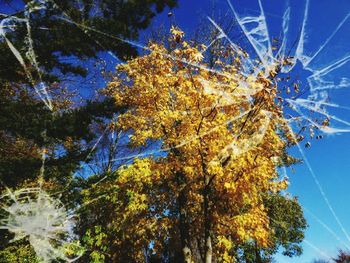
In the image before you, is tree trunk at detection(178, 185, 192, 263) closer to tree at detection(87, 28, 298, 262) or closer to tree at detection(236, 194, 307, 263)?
tree at detection(87, 28, 298, 262)

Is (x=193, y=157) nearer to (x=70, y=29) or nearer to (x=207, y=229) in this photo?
(x=207, y=229)

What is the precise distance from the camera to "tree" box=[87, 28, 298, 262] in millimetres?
9156

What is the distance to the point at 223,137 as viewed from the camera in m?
9.23

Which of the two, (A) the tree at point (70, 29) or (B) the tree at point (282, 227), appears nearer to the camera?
(A) the tree at point (70, 29)

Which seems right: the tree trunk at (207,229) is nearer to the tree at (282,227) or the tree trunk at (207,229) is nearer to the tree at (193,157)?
the tree at (193,157)

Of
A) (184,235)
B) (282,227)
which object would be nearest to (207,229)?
(184,235)

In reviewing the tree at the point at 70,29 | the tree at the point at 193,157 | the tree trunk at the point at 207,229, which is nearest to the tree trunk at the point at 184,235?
the tree at the point at 193,157

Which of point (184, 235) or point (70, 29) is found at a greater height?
point (70, 29)

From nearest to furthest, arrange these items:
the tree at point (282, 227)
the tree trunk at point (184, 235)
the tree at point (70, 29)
→ the tree at point (70, 29)
the tree trunk at point (184, 235)
the tree at point (282, 227)

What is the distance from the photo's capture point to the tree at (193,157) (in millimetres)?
9156

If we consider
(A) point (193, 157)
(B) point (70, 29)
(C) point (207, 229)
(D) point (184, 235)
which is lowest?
(C) point (207, 229)

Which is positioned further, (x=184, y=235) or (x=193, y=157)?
(x=184, y=235)

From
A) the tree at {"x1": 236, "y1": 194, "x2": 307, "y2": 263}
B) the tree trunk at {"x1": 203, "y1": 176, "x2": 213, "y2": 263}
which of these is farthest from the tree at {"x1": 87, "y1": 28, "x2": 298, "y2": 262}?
the tree at {"x1": 236, "y1": 194, "x2": 307, "y2": 263}

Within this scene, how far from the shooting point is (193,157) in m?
9.73
